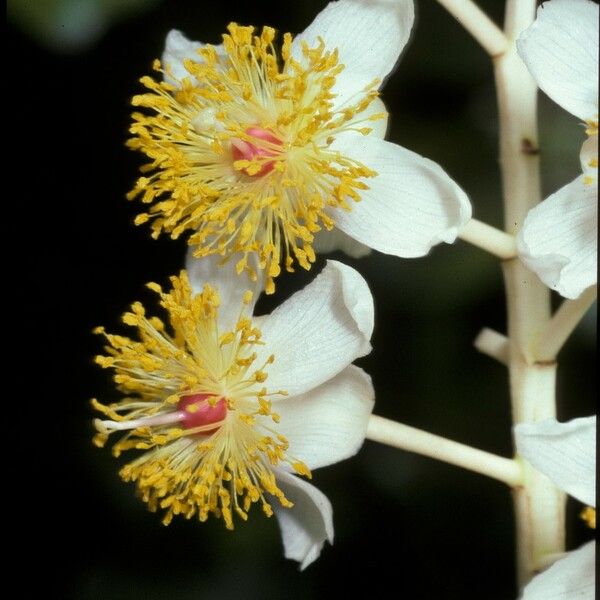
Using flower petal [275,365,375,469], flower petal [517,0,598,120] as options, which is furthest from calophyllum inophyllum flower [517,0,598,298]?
flower petal [275,365,375,469]

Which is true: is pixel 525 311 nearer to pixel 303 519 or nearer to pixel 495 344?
pixel 495 344

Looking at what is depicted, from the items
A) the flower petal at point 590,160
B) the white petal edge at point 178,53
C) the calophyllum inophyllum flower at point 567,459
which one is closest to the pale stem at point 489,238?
the flower petal at point 590,160

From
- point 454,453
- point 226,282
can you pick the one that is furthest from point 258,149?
point 454,453

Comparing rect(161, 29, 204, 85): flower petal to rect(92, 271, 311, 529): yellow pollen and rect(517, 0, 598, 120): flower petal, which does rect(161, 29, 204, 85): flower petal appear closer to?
rect(92, 271, 311, 529): yellow pollen

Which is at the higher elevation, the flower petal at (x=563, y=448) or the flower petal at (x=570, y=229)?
the flower petal at (x=570, y=229)

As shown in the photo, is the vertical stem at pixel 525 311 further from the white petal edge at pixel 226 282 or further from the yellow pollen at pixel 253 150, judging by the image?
the white petal edge at pixel 226 282

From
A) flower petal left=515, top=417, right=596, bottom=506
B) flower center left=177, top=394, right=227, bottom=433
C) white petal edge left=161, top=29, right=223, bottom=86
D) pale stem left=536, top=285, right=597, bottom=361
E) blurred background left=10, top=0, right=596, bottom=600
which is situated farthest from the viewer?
blurred background left=10, top=0, right=596, bottom=600
